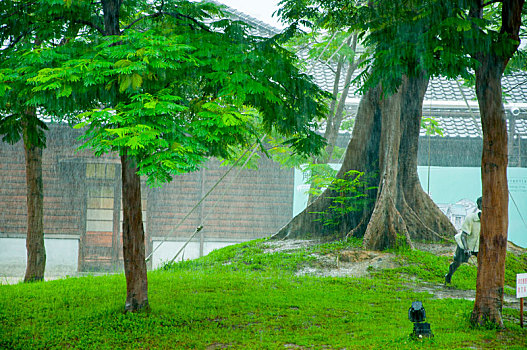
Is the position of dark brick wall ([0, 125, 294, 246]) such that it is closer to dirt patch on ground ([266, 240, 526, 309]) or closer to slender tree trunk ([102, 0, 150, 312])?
dirt patch on ground ([266, 240, 526, 309])

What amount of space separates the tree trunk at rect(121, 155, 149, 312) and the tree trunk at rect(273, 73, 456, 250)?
20.0ft

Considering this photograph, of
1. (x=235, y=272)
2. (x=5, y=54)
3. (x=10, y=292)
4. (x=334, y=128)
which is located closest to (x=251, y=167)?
(x=334, y=128)

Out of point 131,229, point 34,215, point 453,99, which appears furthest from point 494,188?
point 453,99

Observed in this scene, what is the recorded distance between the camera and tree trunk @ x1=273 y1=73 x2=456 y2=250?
11.8m

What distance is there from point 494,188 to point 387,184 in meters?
5.45

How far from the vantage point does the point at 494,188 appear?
254 inches

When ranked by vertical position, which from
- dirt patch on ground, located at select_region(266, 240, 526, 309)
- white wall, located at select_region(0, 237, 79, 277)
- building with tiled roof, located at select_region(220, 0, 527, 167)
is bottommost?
white wall, located at select_region(0, 237, 79, 277)

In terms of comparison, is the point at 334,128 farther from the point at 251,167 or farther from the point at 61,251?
the point at 61,251

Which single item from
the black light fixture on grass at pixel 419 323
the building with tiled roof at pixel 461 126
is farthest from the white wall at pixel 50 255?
the black light fixture on grass at pixel 419 323

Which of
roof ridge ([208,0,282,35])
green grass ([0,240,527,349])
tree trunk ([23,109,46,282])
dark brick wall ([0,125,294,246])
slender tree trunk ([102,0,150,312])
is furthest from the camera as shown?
roof ridge ([208,0,282,35])

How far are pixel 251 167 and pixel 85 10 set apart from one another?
8.93 m

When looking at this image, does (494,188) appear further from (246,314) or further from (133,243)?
(133,243)

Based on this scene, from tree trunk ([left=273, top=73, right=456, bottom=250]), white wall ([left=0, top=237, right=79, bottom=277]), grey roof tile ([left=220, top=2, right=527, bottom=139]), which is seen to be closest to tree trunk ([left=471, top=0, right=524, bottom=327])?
tree trunk ([left=273, top=73, right=456, bottom=250])

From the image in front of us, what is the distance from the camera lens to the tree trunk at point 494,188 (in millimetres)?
6449
